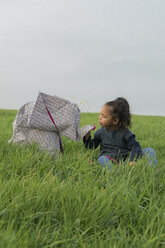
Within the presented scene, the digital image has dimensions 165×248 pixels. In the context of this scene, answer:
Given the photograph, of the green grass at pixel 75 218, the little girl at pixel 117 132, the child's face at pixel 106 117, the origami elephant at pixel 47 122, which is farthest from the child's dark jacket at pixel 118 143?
the green grass at pixel 75 218

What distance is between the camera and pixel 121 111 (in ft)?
9.30

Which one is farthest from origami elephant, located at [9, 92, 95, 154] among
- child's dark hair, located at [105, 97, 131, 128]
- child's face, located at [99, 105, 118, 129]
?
child's dark hair, located at [105, 97, 131, 128]

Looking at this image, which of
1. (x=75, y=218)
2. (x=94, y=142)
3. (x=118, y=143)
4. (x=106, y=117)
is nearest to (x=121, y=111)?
(x=106, y=117)

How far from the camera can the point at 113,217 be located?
1440 millimetres

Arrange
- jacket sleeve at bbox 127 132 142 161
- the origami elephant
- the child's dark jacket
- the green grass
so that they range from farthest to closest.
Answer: the child's dark jacket < jacket sleeve at bbox 127 132 142 161 < the origami elephant < the green grass

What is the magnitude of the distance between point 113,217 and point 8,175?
1.06 m

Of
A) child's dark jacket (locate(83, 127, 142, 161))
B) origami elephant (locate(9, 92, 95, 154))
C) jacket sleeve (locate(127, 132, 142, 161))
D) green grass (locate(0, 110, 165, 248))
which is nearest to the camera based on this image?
green grass (locate(0, 110, 165, 248))

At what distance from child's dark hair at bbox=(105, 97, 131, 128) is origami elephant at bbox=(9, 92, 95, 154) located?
0.44 meters

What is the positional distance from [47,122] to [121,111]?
0.89 m

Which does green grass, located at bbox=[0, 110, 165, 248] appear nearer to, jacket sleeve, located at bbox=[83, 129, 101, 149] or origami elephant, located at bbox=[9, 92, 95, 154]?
origami elephant, located at bbox=[9, 92, 95, 154]

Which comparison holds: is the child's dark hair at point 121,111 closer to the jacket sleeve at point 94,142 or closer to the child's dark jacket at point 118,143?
the child's dark jacket at point 118,143

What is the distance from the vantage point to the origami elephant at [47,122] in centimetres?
258

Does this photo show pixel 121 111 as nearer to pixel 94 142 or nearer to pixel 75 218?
pixel 94 142

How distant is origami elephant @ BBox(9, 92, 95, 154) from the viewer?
258 cm
